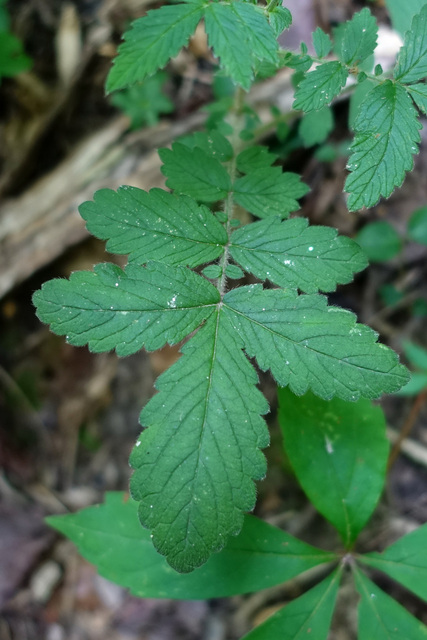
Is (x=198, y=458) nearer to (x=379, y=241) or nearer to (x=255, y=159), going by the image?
(x=255, y=159)

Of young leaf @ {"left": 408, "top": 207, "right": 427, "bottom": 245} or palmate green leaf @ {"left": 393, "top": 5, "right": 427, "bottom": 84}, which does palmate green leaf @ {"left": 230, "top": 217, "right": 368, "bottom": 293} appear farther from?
young leaf @ {"left": 408, "top": 207, "right": 427, "bottom": 245}

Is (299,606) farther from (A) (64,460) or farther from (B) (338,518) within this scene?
(A) (64,460)

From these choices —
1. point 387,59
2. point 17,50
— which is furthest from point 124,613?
point 387,59

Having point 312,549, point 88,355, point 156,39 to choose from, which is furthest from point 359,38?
point 88,355

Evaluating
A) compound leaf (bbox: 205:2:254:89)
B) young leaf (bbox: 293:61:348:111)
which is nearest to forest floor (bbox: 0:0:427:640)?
young leaf (bbox: 293:61:348:111)

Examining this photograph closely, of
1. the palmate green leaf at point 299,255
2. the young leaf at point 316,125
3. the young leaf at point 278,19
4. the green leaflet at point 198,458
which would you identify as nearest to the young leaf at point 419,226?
the young leaf at point 316,125

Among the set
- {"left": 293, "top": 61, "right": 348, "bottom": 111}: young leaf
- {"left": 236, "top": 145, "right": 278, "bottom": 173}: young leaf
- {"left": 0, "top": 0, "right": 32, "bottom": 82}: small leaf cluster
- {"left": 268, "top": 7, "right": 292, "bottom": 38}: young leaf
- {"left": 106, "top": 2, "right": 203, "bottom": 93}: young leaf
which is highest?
{"left": 0, "top": 0, "right": 32, "bottom": 82}: small leaf cluster
